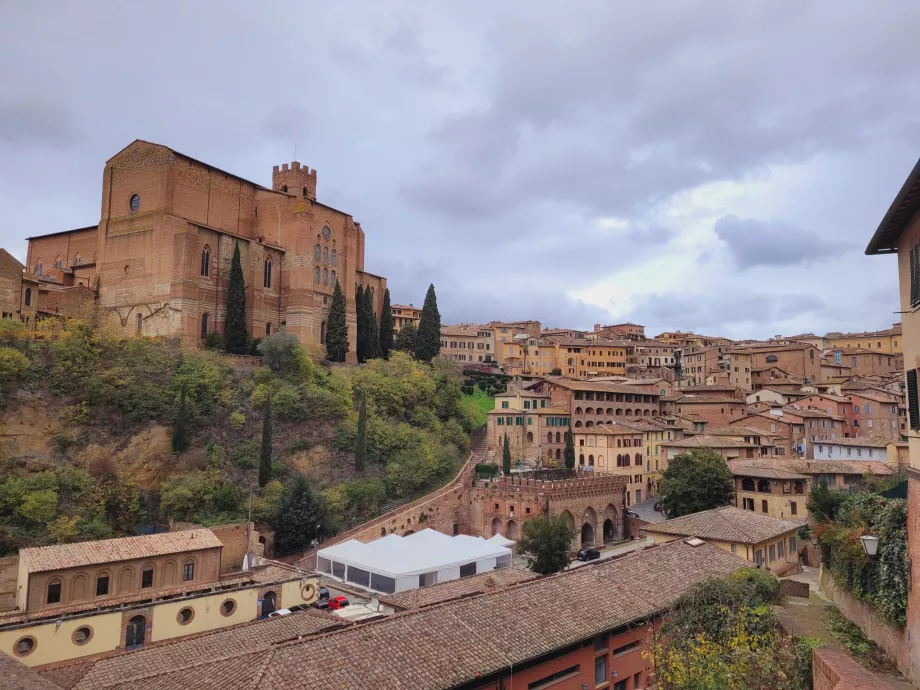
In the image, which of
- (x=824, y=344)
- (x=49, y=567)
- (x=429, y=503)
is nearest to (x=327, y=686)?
(x=49, y=567)

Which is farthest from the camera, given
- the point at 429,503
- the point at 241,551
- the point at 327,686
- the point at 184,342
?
the point at 184,342

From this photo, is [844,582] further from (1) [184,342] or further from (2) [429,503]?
(1) [184,342]

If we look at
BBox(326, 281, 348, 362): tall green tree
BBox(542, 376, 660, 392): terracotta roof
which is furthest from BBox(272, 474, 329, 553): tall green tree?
BBox(542, 376, 660, 392): terracotta roof

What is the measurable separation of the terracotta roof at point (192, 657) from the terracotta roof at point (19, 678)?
2.43 m

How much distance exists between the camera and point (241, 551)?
34.4m

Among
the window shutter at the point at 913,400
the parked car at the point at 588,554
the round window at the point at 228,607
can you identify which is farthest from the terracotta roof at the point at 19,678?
the parked car at the point at 588,554

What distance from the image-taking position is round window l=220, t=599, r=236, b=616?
25.6m

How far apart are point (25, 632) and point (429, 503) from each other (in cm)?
2596

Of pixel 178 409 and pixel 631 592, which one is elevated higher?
pixel 178 409

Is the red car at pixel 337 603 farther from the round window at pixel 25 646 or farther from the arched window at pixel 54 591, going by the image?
the round window at pixel 25 646

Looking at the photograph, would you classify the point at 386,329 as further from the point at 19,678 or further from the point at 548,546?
the point at 19,678

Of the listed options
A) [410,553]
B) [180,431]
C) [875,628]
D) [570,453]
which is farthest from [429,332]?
[875,628]

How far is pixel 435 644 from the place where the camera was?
1598cm

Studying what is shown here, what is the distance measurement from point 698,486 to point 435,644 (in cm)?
3068
